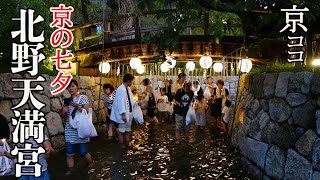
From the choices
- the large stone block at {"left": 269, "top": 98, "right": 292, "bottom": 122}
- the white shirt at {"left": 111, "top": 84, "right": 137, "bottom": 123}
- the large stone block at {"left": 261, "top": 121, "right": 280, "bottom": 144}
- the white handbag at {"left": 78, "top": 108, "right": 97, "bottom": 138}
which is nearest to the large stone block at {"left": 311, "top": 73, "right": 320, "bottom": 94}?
the large stone block at {"left": 269, "top": 98, "right": 292, "bottom": 122}

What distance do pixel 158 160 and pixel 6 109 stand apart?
13.3 feet

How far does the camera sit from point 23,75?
939 centimetres

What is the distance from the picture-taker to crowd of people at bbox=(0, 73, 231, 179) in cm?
761

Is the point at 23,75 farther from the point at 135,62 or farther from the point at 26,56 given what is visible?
the point at 135,62

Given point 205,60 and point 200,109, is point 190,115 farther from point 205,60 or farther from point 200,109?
point 205,60

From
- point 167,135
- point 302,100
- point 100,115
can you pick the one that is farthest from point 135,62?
point 302,100

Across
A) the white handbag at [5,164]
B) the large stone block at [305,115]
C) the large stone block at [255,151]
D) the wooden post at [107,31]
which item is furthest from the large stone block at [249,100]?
the wooden post at [107,31]

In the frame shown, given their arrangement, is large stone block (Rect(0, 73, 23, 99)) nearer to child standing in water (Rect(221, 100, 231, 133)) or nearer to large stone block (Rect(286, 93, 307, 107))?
large stone block (Rect(286, 93, 307, 107))

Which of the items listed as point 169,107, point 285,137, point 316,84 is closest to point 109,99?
point 169,107

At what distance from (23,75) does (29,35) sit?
80.5 inches

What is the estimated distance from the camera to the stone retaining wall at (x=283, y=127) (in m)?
5.95

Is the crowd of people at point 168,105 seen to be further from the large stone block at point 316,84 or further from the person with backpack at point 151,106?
the large stone block at point 316,84

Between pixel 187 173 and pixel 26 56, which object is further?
pixel 187 173

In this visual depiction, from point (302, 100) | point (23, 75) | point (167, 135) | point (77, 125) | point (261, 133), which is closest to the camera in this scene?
point (302, 100)
